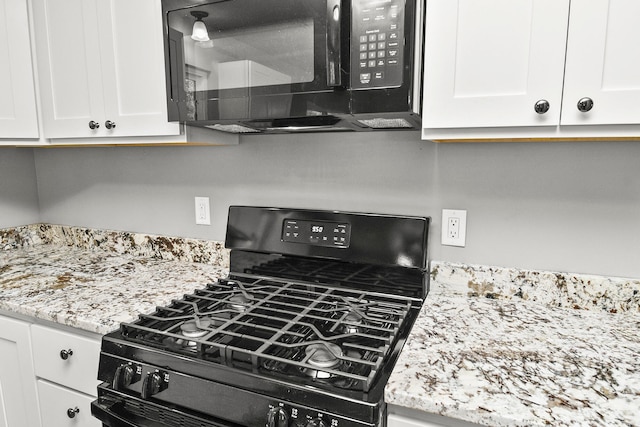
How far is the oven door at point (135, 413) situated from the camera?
891 mm

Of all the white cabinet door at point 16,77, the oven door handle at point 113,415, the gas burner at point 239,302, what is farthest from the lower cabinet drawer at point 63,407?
the white cabinet door at point 16,77

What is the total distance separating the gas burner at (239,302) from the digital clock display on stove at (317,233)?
0.85 feet

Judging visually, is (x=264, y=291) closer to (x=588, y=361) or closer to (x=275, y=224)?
(x=275, y=224)

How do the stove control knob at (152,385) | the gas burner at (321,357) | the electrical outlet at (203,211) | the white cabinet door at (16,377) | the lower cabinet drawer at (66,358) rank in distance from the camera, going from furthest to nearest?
1. the electrical outlet at (203,211)
2. the white cabinet door at (16,377)
3. the lower cabinet drawer at (66,358)
4. the stove control knob at (152,385)
5. the gas burner at (321,357)

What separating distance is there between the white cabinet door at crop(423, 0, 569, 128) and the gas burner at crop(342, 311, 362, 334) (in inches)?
21.2

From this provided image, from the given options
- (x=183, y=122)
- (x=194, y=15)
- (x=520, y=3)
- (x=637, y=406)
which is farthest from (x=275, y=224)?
(x=637, y=406)

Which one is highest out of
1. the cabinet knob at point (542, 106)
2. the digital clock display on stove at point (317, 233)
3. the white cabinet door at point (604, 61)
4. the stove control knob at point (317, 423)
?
the white cabinet door at point (604, 61)

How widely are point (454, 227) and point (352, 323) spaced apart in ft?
1.65

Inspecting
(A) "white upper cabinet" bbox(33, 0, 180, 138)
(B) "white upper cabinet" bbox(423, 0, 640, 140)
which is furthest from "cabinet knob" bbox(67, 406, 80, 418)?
(B) "white upper cabinet" bbox(423, 0, 640, 140)

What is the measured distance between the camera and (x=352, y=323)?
102cm

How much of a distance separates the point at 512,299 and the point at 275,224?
81 centimetres

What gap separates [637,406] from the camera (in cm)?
70

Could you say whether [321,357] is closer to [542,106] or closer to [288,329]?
[288,329]

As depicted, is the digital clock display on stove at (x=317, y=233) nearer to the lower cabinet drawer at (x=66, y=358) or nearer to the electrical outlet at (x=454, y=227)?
the electrical outlet at (x=454, y=227)
